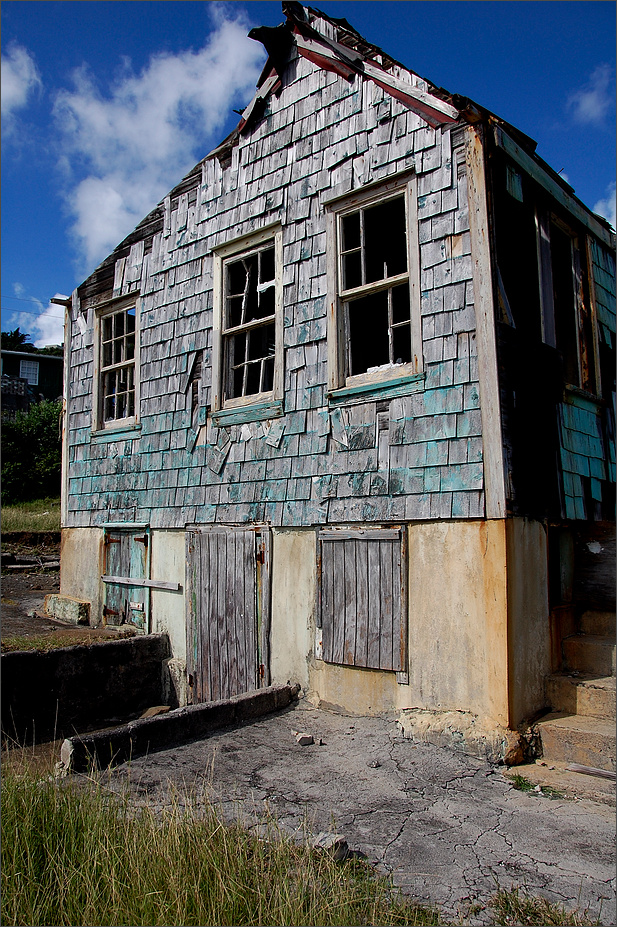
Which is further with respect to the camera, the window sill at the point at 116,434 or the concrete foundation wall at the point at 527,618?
the window sill at the point at 116,434

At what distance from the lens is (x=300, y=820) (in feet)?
14.2

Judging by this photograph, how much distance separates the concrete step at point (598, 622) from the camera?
6.52 m

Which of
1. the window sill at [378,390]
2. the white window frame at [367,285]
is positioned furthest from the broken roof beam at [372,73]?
the window sill at [378,390]

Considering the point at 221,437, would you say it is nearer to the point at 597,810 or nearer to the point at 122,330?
the point at 122,330

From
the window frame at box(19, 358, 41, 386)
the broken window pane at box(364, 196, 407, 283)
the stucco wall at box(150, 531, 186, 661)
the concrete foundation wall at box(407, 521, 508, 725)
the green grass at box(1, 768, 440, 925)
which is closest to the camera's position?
the green grass at box(1, 768, 440, 925)

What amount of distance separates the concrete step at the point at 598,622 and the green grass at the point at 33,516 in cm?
1741

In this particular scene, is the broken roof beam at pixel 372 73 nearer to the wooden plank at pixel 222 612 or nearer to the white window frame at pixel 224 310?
the white window frame at pixel 224 310

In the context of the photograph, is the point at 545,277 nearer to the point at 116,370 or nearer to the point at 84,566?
the point at 116,370

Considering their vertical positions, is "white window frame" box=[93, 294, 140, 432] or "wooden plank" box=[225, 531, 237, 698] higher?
"white window frame" box=[93, 294, 140, 432]

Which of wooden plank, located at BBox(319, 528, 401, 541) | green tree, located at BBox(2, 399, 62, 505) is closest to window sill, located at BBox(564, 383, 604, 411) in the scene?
wooden plank, located at BBox(319, 528, 401, 541)

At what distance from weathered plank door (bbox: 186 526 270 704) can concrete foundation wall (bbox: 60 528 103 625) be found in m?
2.40

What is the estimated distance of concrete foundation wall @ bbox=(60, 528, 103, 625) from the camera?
399 inches

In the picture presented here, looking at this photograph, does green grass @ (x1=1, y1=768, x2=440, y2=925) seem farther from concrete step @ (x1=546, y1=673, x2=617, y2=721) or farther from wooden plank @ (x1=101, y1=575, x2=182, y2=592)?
wooden plank @ (x1=101, y1=575, x2=182, y2=592)

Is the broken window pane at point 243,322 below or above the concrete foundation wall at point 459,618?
above
